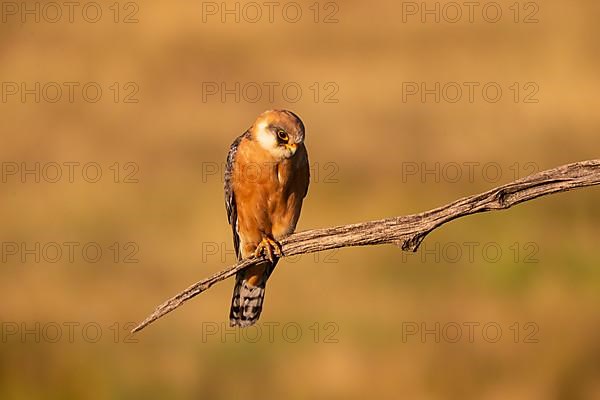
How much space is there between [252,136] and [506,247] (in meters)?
5.70

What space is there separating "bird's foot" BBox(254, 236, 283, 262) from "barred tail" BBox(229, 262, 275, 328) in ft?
3.03

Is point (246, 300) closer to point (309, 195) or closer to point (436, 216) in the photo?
point (436, 216)

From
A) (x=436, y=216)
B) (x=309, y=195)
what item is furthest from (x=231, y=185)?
(x=309, y=195)

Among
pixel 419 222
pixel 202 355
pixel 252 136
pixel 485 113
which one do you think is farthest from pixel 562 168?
pixel 485 113

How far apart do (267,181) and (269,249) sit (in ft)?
1.66

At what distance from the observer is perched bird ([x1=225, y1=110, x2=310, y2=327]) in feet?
28.0

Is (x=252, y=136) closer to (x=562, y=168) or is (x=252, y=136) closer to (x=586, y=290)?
(x=562, y=168)

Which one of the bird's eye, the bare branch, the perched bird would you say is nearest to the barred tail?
the perched bird

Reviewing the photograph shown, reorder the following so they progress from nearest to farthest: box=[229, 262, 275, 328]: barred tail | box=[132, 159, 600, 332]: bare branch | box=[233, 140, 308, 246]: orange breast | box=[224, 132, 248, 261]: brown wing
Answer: box=[132, 159, 600, 332]: bare branch → box=[233, 140, 308, 246]: orange breast → box=[224, 132, 248, 261]: brown wing → box=[229, 262, 275, 328]: barred tail

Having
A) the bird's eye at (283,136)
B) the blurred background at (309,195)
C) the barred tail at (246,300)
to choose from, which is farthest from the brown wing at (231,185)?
the blurred background at (309,195)

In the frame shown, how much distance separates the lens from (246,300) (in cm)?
998

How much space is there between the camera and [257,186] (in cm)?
898

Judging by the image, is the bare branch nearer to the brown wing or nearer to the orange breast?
the orange breast

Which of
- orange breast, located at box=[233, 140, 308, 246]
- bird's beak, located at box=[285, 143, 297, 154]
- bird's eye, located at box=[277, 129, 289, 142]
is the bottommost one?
orange breast, located at box=[233, 140, 308, 246]
